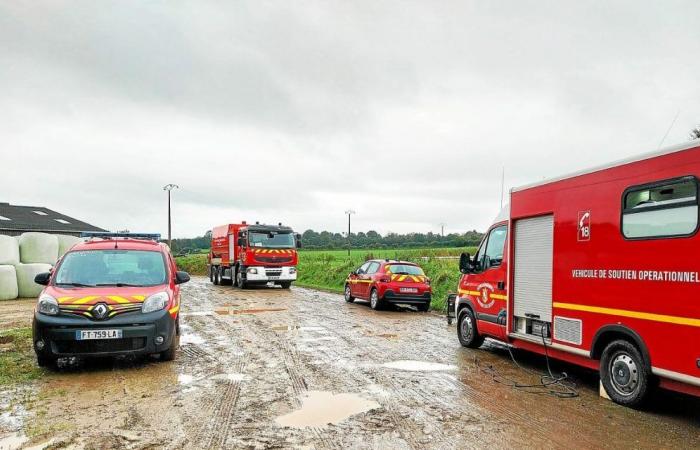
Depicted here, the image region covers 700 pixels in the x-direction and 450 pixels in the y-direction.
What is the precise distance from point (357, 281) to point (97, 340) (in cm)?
1100

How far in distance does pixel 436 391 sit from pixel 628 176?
3.46 meters

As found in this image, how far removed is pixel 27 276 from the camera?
19.2m

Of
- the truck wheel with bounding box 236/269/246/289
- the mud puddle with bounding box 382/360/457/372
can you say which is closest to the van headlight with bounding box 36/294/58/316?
the mud puddle with bounding box 382/360/457/372

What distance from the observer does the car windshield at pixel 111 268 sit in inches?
307

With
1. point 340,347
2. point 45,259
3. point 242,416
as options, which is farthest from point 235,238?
point 242,416

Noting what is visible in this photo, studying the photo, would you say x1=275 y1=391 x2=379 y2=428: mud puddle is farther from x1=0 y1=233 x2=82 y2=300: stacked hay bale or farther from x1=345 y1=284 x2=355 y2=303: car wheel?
x1=0 y1=233 x2=82 y2=300: stacked hay bale

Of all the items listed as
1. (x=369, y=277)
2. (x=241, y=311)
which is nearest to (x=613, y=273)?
(x=369, y=277)

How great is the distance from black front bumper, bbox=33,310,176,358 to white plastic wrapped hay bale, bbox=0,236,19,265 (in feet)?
46.4

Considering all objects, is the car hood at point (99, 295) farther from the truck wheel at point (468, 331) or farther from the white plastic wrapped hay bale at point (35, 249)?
the white plastic wrapped hay bale at point (35, 249)

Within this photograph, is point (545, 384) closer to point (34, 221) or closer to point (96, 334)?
point (96, 334)

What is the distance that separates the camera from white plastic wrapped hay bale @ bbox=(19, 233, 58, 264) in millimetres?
19703

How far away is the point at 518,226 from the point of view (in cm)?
831

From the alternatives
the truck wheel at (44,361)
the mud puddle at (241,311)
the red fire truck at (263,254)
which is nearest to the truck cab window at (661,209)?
the truck wheel at (44,361)

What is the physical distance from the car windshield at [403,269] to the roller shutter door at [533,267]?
7347 millimetres
